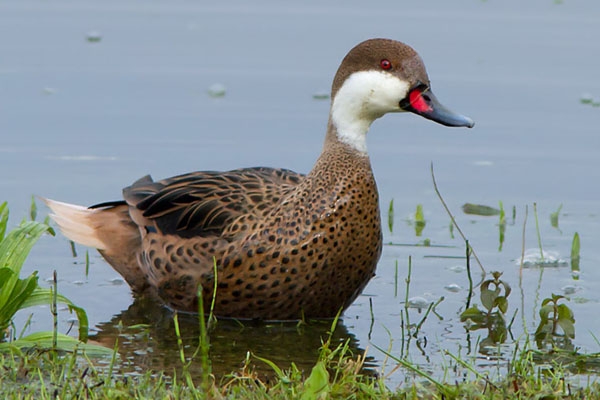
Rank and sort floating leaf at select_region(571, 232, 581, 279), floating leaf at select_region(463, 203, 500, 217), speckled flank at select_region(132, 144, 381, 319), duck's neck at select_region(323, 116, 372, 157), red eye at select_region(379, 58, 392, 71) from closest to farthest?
speckled flank at select_region(132, 144, 381, 319)
red eye at select_region(379, 58, 392, 71)
duck's neck at select_region(323, 116, 372, 157)
floating leaf at select_region(571, 232, 581, 279)
floating leaf at select_region(463, 203, 500, 217)

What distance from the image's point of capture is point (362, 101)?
5945mm

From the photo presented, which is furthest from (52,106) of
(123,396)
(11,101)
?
(123,396)

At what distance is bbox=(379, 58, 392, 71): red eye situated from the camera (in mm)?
5910

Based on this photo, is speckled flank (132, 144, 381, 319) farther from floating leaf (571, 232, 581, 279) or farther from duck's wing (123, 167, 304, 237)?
floating leaf (571, 232, 581, 279)

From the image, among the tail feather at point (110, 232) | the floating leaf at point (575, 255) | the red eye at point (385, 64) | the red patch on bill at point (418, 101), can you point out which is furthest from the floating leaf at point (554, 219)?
the tail feather at point (110, 232)

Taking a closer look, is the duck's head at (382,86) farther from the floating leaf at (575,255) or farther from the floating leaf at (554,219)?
the floating leaf at (554,219)

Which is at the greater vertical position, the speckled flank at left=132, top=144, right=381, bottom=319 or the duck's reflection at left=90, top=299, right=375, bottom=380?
the speckled flank at left=132, top=144, right=381, bottom=319

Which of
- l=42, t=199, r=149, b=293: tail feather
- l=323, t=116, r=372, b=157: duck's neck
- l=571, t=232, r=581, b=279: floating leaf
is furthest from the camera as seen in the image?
l=571, t=232, r=581, b=279: floating leaf

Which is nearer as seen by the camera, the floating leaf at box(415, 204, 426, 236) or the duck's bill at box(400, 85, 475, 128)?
the duck's bill at box(400, 85, 475, 128)

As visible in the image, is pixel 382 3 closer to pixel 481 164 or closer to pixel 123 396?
pixel 481 164

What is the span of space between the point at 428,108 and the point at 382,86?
0.88 ft

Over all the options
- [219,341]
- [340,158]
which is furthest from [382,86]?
[219,341]

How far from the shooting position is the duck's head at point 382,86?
591cm

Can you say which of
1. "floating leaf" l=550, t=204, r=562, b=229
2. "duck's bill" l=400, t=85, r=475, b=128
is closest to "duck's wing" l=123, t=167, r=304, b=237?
"duck's bill" l=400, t=85, r=475, b=128
